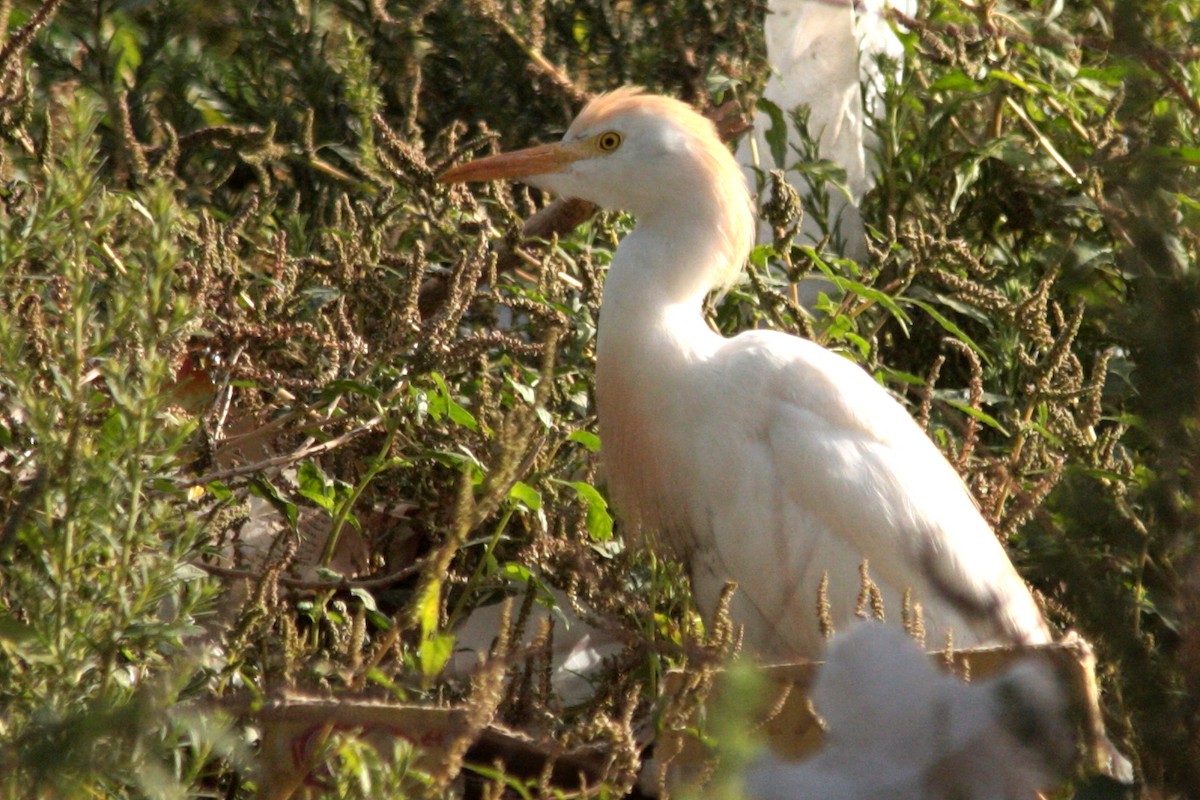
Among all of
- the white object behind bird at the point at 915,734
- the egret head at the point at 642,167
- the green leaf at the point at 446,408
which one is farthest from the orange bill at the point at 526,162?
the white object behind bird at the point at 915,734

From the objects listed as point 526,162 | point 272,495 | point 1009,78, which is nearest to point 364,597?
point 272,495

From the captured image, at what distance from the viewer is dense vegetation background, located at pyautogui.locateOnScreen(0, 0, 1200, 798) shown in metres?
0.84

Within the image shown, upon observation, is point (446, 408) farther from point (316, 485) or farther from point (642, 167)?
point (642, 167)

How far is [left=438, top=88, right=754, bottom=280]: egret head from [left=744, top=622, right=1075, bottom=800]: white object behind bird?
1947 mm

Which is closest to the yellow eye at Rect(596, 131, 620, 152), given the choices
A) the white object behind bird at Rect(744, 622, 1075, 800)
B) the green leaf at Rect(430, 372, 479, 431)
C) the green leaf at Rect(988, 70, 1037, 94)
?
the green leaf at Rect(430, 372, 479, 431)

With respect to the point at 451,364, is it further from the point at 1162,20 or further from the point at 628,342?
the point at 1162,20

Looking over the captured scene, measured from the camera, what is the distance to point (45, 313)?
7.41 ft

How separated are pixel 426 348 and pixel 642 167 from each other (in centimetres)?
80

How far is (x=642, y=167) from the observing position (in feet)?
8.76

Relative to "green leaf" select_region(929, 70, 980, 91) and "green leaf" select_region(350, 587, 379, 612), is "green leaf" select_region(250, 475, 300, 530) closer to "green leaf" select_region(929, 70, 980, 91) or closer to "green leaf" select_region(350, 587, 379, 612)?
"green leaf" select_region(350, 587, 379, 612)

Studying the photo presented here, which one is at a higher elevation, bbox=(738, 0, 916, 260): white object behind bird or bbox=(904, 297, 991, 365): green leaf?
bbox=(738, 0, 916, 260): white object behind bird

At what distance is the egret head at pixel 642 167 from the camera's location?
2.63 m

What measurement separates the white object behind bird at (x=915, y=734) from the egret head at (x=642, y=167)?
1.95 m

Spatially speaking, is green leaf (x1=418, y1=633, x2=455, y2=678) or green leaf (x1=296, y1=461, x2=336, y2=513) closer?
green leaf (x1=418, y1=633, x2=455, y2=678)
